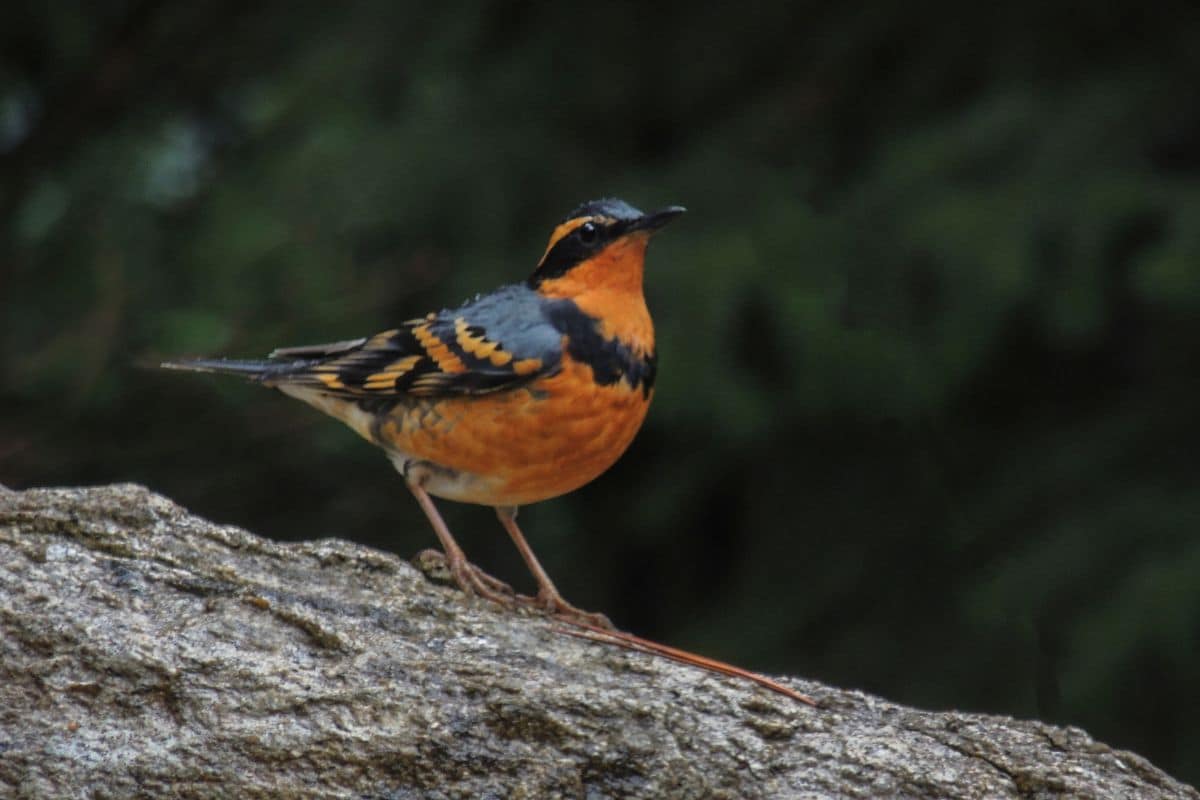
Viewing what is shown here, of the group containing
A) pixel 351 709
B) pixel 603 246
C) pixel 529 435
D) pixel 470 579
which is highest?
pixel 603 246

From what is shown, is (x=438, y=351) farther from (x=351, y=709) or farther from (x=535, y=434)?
(x=351, y=709)

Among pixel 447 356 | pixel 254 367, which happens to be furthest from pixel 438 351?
Answer: pixel 254 367

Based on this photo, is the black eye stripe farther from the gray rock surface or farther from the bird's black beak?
the gray rock surface

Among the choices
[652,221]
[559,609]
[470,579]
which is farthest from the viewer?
[652,221]

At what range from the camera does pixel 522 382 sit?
15.8 feet

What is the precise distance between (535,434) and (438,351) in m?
0.53

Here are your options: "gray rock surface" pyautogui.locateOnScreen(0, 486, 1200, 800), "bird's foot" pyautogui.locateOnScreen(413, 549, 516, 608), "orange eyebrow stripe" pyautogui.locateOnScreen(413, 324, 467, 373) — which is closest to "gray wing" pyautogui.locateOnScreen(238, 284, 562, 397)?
"orange eyebrow stripe" pyautogui.locateOnScreen(413, 324, 467, 373)

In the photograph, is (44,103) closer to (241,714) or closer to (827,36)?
(827,36)

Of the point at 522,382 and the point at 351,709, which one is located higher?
the point at 522,382

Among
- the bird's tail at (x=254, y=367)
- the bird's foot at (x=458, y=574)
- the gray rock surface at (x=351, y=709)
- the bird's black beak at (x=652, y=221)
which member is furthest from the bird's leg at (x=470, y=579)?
the bird's black beak at (x=652, y=221)

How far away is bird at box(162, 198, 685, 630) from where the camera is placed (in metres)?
4.77

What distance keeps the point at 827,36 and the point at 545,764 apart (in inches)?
186

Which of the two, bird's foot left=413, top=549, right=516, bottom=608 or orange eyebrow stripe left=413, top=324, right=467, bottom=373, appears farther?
orange eyebrow stripe left=413, top=324, right=467, bottom=373

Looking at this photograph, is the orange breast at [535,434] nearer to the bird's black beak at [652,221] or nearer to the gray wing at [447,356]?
the gray wing at [447,356]
